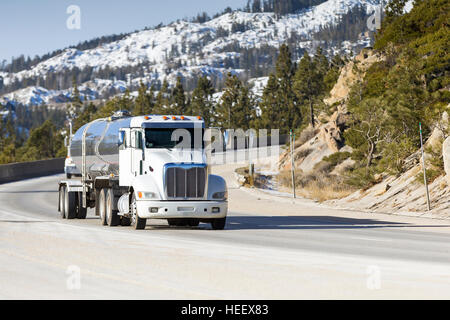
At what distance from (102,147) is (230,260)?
Answer: 10.7 meters

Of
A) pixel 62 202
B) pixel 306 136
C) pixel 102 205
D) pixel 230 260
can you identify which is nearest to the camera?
pixel 230 260

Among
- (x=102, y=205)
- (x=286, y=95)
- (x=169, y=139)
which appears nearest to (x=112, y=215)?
(x=102, y=205)

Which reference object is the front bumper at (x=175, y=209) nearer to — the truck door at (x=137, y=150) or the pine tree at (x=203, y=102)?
the truck door at (x=137, y=150)

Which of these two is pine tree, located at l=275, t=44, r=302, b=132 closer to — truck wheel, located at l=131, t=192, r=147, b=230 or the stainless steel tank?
the stainless steel tank

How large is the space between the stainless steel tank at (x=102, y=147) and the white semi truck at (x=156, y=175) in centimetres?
3

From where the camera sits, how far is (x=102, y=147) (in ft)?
74.6

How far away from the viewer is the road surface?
31.8 ft

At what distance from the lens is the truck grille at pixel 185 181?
63.1 feet

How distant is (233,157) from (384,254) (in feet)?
201

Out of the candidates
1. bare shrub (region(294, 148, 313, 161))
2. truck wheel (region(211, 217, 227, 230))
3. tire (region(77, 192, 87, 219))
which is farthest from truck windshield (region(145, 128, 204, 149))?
bare shrub (region(294, 148, 313, 161))

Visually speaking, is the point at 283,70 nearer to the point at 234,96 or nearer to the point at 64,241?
the point at 234,96

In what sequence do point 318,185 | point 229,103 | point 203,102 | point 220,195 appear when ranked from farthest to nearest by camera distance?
point 203,102
point 229,103
point 318,185
point 220,195

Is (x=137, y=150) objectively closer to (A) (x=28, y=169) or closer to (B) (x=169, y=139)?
(B) (x=169, y=139)

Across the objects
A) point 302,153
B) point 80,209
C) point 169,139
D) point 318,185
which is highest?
point 169,139
